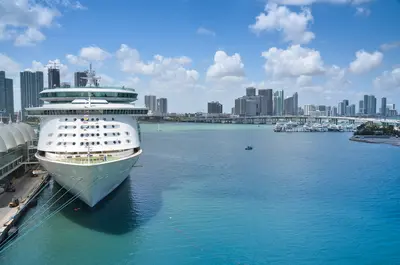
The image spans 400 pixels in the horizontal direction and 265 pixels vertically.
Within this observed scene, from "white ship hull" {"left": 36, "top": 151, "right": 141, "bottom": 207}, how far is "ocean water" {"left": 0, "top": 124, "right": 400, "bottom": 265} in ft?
4.34

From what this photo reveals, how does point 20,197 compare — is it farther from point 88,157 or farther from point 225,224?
point 225,224

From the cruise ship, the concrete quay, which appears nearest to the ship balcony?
the cruise ship

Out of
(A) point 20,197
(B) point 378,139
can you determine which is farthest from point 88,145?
(B) point 378,139

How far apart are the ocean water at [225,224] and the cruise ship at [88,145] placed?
1889 mm

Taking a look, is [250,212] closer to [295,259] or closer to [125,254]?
[295,259]

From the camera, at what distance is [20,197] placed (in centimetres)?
1914

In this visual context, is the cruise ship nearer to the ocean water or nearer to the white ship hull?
the white ship hull

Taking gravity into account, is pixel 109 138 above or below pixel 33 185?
above

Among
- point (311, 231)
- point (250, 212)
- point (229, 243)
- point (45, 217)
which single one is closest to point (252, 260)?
point (229, 243)

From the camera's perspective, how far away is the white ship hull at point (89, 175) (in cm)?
1539

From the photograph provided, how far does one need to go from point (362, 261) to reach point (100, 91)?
1671 cm

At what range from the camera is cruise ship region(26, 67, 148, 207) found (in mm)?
15914

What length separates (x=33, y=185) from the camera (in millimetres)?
22094

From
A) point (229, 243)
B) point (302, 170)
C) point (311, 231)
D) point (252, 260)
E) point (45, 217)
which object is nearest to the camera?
point (252, 260)
